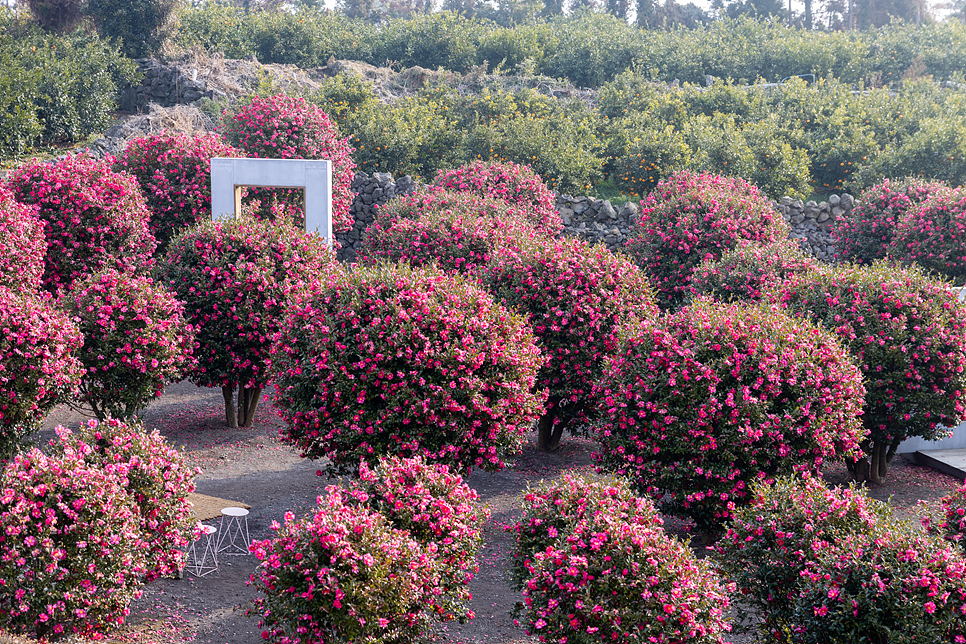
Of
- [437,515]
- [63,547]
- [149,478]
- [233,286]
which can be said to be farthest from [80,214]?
[437,515]

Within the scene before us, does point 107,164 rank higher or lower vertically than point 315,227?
higher

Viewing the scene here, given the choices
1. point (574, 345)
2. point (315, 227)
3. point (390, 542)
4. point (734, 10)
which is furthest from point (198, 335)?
point (734, 10)

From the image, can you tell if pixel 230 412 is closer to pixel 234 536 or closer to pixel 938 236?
pixel 234 536

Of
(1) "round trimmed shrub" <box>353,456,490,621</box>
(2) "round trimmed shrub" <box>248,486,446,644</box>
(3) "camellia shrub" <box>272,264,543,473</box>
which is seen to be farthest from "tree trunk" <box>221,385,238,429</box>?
(2) "round trimmed shrub" <box>248,486,446,644</box>

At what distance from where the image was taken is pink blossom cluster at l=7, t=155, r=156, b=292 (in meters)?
15.7

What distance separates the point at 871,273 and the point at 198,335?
1086 cm

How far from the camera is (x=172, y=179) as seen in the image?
18359mm

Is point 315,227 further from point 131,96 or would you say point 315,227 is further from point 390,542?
point 131,96

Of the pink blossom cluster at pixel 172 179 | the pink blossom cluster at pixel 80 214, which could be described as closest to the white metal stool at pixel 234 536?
the pink blossom cluster at pixel 80 214

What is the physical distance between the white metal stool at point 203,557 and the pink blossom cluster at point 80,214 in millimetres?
7448

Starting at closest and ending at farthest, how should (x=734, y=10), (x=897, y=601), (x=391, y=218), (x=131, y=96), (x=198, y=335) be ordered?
(x=897, y=601) → (x=198, y=335) → (x=391, y=218) → (x=131, y=96) → (x=734, y=10)

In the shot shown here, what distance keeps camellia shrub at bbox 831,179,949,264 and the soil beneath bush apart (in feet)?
26.8

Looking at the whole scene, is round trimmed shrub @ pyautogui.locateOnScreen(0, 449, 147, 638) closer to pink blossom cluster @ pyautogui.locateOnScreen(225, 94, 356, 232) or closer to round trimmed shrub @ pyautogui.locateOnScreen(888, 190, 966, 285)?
pink blossom cluster @ pyautogui.locateOnScreen(225, 94, 356, 232)

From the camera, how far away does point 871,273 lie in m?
12.2
